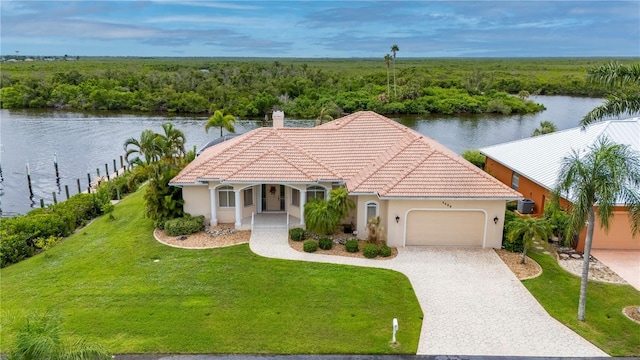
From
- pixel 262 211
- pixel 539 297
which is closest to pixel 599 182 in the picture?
pixel 539 297

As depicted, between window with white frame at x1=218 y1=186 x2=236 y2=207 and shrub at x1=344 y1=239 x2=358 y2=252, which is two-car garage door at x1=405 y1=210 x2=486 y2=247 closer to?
shrub at x1=344 y1=239 x2=358 y2=252

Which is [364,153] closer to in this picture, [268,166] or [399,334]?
[268,166]

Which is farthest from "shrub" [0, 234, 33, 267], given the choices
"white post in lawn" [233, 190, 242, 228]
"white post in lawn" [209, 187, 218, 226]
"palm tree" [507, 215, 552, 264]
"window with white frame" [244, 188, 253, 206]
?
"palm tree" [507, 215, 552, 264]

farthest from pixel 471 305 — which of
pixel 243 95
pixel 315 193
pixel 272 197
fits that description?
pixel 243 95

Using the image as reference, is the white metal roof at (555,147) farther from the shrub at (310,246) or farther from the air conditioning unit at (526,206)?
the shrub at (310,246)

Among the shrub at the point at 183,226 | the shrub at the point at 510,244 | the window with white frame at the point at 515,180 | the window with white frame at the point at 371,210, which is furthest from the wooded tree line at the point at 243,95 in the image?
the shrub at the point at 510,244

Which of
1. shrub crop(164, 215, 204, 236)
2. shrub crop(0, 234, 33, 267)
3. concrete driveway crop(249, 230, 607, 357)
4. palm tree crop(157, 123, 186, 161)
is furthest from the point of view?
palm tree crop(157, 123, 186, 161)
